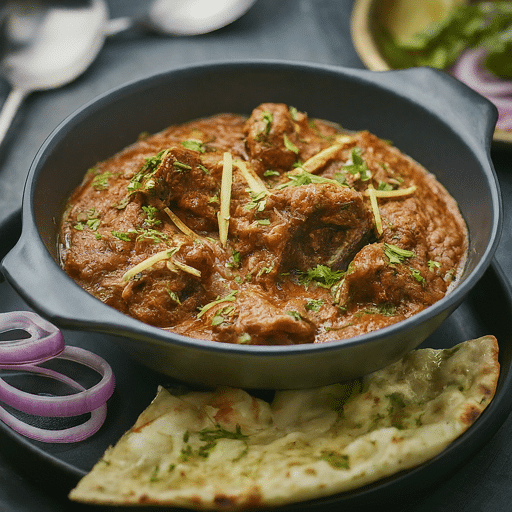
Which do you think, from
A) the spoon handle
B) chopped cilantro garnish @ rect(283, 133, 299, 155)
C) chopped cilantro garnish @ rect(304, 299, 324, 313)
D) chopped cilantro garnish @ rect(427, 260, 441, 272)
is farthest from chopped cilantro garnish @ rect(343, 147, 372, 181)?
the spoon handle

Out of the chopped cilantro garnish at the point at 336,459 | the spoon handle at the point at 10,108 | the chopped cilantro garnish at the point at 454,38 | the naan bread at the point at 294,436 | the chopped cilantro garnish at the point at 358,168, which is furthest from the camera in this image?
the chopped cilantro garnish at the point at 454,38

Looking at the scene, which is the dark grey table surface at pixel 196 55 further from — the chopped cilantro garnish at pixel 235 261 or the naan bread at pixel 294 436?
the chopped cilantro garnish at pixel 235 261

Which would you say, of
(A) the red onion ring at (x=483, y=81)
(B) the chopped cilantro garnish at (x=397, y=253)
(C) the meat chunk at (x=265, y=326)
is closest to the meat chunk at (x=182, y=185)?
(C) the meat chunk at (x=265, y=326)

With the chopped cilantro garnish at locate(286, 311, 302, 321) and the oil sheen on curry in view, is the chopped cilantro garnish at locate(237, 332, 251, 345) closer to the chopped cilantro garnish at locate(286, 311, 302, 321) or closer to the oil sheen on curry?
the oil sheen on curry

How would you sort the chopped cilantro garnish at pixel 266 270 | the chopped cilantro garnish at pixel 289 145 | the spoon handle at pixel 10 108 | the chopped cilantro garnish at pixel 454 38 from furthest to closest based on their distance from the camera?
1. the chopped cilantro garnish at pixel 454 38
2. the spoon handle at pixel 10 108
3. the chopped cilantro garnish at pixel 289 145
4. the chopped cilantro garnish at pixel 266 270

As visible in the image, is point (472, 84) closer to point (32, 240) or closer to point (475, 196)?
point (475, 196)

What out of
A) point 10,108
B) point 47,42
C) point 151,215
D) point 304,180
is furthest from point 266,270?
point 47,42
